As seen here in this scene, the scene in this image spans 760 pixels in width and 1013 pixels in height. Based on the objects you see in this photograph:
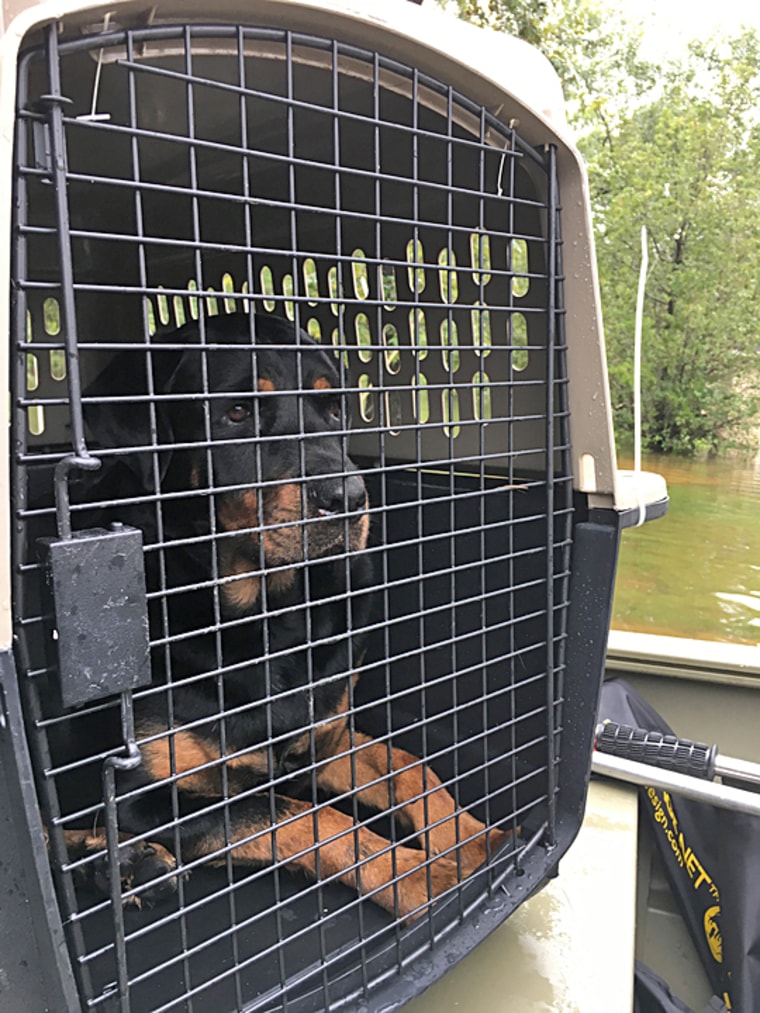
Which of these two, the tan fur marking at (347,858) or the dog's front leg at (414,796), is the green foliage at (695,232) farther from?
the tan fur marking at (347,858)

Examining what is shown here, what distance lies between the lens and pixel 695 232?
7.32 meters

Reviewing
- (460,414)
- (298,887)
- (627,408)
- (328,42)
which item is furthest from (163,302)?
(627,408)

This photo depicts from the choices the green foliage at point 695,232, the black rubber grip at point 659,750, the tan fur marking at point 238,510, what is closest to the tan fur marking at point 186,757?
the tan fur marking at point 238,510

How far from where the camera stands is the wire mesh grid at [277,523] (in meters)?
0.77

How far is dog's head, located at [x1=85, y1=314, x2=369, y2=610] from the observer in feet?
3.92

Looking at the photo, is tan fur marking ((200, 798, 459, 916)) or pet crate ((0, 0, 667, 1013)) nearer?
pet crate ((0, 0, 667, 1013))

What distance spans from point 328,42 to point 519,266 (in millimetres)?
543

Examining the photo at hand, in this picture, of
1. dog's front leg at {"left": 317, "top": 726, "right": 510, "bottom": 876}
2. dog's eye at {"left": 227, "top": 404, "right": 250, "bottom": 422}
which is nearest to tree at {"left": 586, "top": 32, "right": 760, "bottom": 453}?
dog's front leg at {"left": 317, "top": 726, "right": 510, "bottom": 876}

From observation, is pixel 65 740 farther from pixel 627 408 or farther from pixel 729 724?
pixel 627 408

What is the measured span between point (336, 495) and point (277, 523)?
0.11 meters

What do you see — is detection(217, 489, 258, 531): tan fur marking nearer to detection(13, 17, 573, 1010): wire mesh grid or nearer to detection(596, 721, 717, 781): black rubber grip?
detection(13, 17, 573, 1010): wire mesh grid

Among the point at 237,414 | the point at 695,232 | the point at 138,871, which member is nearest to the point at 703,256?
the point at 695,232

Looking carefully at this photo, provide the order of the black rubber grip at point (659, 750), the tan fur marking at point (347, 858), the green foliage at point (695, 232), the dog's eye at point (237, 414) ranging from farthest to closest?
the green foliage at point (695, 232)
the black rubber grip at point (659, 750)
the dog's eye at point (237, 414)
the tan fur marking at point (347, 858)

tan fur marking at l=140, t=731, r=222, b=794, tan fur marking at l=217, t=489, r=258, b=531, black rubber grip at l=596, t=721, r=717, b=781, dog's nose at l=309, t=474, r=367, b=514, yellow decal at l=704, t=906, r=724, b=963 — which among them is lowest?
yellow decal at l=704, t=906, r=724, b=963
